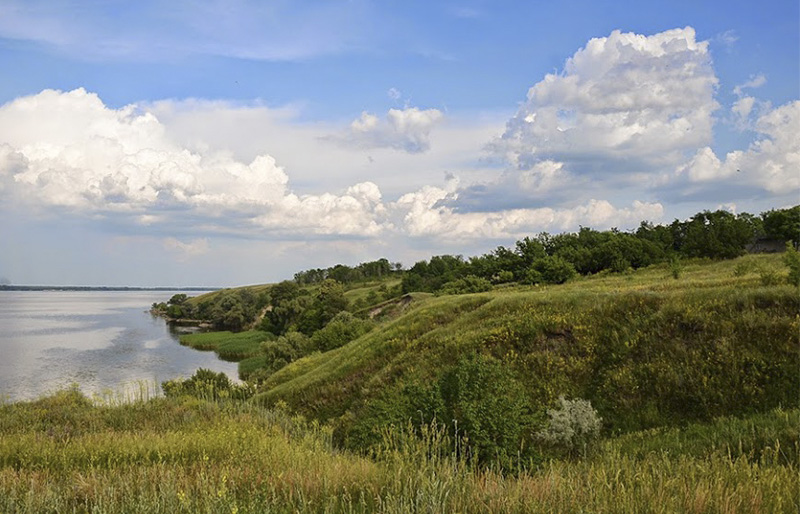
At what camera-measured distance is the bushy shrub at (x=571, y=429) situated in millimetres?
11883

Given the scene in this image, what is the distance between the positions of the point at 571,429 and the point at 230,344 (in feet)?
240

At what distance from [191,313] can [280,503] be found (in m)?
157

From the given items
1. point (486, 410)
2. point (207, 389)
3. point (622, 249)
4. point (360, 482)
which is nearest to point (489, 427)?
point (486, 410)

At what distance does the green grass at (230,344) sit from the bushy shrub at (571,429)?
6086cm

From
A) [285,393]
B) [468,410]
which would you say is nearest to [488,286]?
[285,393]

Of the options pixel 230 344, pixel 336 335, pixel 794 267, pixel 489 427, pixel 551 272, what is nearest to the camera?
pixel 489 427

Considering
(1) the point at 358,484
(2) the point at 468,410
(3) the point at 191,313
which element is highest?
(1) the point at 358,484

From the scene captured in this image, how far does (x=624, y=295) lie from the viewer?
19.9 meters

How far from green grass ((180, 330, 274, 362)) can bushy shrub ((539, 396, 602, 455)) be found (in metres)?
60.9

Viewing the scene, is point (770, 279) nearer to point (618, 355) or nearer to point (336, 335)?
point (618, 355)

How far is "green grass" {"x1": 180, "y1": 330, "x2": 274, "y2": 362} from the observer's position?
70.7 m

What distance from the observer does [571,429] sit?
12000 mm

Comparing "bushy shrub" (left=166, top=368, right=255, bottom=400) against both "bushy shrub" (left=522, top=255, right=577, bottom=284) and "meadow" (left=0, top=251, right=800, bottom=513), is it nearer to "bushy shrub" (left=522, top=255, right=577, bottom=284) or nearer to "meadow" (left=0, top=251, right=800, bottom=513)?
"meadow" (left=0, top=251, right=800, bottom=513)

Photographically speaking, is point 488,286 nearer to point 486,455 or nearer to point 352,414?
point 352,414
